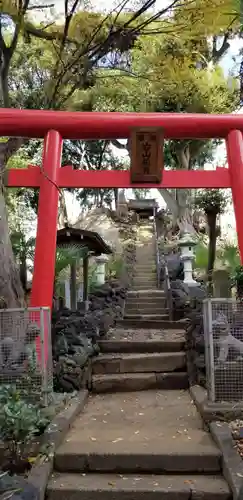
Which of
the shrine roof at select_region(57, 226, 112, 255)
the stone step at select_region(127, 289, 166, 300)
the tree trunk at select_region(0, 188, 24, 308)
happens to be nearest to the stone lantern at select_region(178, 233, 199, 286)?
the stone step at select_region(127, 289, 166, 300)

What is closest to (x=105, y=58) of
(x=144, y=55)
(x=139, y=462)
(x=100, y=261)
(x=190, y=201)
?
(x=144, y=55)

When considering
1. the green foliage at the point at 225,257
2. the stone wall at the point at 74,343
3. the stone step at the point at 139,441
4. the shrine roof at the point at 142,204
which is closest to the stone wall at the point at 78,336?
the stone wall at the point at 74,343

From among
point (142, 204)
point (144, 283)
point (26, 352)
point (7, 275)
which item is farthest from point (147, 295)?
point (142, 204)

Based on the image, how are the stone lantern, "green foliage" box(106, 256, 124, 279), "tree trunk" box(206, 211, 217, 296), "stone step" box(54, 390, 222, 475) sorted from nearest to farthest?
"stone step" box(54, 390, 222, 475), "tree trunk" box(206, 211, 217, 296), the stone lantern, "green foliage" box(106, 256, 124, 279)

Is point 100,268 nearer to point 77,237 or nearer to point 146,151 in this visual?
point 77,237

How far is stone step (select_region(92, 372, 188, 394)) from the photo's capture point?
7.19 metres

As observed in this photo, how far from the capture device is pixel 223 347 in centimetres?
517

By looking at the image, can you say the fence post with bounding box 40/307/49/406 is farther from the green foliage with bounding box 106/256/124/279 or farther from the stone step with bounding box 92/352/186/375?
the green foliage with bounding box 106/256/124/279

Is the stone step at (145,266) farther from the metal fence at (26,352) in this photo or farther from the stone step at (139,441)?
the metal fence at (26,352)

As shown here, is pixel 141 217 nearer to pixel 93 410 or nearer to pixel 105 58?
pixel 105 58

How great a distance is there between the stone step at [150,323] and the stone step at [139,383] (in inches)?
131

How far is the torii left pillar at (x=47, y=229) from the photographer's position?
7.53m

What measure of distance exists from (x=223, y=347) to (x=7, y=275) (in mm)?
3563

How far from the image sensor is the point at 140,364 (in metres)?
7.59
